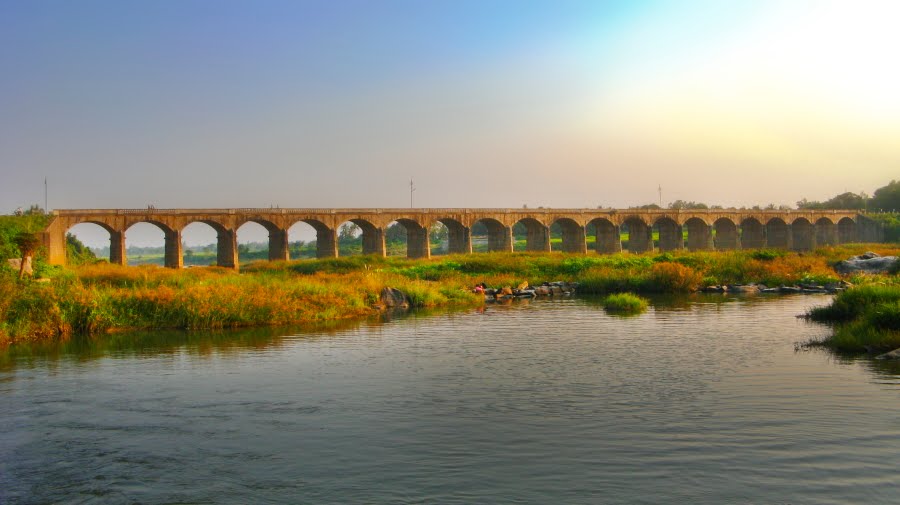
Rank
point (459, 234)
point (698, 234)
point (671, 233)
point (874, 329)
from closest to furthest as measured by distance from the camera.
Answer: point (874, 329)
point (459, 234)
point (671, 233)
point (698, 234)

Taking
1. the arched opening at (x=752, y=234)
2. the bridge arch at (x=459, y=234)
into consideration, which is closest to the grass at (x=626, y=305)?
the bridge arch at (x=459, y=234)

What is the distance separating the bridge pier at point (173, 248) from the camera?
2729 inches

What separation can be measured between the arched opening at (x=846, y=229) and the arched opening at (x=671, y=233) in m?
35.9

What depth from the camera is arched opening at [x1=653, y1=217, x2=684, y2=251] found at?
10044cm

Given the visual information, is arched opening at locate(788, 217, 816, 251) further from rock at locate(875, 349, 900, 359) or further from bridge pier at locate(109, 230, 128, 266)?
rock at locate(875, 349, 900, 359)

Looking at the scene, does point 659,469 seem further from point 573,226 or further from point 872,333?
point 573,226

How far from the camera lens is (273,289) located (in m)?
28.1

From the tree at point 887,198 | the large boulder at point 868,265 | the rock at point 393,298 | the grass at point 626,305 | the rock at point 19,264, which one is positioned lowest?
the grass at point 626,305

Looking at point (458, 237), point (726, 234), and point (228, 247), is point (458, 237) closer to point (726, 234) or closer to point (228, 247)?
point (228, 247)

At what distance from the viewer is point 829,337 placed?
736 inches

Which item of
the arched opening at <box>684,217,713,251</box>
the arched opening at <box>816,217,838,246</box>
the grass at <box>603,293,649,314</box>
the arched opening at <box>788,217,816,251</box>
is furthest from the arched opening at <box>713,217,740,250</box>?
the grass at <box>603,293,649,314</box>

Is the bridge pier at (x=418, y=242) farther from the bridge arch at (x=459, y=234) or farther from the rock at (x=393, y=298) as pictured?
the rock at (x=393, y=298)

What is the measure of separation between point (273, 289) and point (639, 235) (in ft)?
254

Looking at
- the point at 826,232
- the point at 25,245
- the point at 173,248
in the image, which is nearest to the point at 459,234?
the point at 173,248
